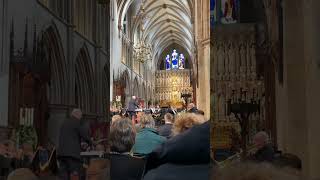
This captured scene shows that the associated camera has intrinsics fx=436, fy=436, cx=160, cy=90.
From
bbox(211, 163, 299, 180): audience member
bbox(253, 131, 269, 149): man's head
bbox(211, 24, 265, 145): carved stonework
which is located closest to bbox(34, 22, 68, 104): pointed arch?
bbox(211, 24, 265, 145): carved stonework

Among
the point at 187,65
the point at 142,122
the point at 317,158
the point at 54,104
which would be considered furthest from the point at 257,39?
the point at 187,65

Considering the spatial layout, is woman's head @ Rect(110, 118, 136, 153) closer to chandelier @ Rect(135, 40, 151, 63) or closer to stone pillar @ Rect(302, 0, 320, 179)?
stone pillar @ Rect(302, 0, 320, 179)

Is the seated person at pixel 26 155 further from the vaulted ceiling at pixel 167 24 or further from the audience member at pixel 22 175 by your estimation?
the vaulted ceiling at pixel 167 24

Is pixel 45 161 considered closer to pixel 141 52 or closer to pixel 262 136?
pixel 262 136

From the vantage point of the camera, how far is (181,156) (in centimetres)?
Result: 187

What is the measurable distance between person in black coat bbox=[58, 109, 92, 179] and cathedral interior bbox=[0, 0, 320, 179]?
0.04m

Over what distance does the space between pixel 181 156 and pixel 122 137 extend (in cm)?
125

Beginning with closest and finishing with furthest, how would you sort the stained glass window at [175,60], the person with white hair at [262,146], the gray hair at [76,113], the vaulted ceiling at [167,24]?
the person with white hair at [262,146], the gray hair at [76,113], the vaulted ceiling at [167,24], the stained glass window at [175,60]

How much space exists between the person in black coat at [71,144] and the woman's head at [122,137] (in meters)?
0.24

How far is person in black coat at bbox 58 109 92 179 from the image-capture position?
2.81 m

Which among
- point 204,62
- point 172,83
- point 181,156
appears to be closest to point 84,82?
point 181,156

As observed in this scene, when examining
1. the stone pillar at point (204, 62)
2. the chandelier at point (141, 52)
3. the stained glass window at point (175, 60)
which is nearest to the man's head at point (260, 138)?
the stone pillar at point (204, 62)

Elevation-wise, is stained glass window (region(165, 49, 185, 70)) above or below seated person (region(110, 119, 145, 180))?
above

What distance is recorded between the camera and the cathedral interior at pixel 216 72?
174 cm
